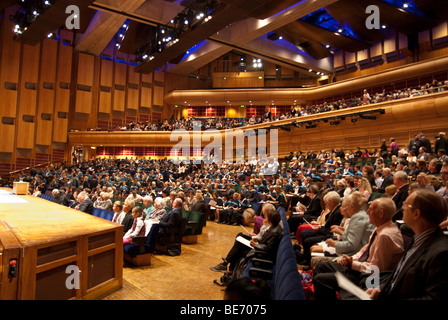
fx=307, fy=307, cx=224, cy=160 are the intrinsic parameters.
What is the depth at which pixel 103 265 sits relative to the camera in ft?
9.44

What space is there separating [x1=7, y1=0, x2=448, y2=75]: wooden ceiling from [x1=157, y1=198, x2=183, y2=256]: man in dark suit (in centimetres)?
963

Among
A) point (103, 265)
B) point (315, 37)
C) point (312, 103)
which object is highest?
point (315, 37)

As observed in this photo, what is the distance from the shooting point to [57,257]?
235cm

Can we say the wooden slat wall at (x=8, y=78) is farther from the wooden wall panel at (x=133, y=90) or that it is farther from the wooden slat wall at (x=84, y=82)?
the wooden wall panel at (x=133, y=90)

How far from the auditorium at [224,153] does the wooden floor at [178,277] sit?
30 millimetres

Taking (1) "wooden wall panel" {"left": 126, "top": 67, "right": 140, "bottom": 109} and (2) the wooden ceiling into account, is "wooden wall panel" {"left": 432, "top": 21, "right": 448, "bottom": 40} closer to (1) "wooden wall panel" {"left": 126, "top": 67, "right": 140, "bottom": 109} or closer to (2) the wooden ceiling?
(2) the wooden ceiling

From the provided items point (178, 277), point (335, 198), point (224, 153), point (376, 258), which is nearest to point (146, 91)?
point (224, 153)

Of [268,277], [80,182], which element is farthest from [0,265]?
[80,182]

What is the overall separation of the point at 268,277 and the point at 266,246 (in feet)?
1.27

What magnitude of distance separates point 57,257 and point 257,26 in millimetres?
14616

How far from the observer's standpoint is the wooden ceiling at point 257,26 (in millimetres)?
13023

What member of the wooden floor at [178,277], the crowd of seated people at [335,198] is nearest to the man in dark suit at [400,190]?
the crowd of seated people at [335,198]

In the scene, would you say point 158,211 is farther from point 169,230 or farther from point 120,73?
point 120,73
